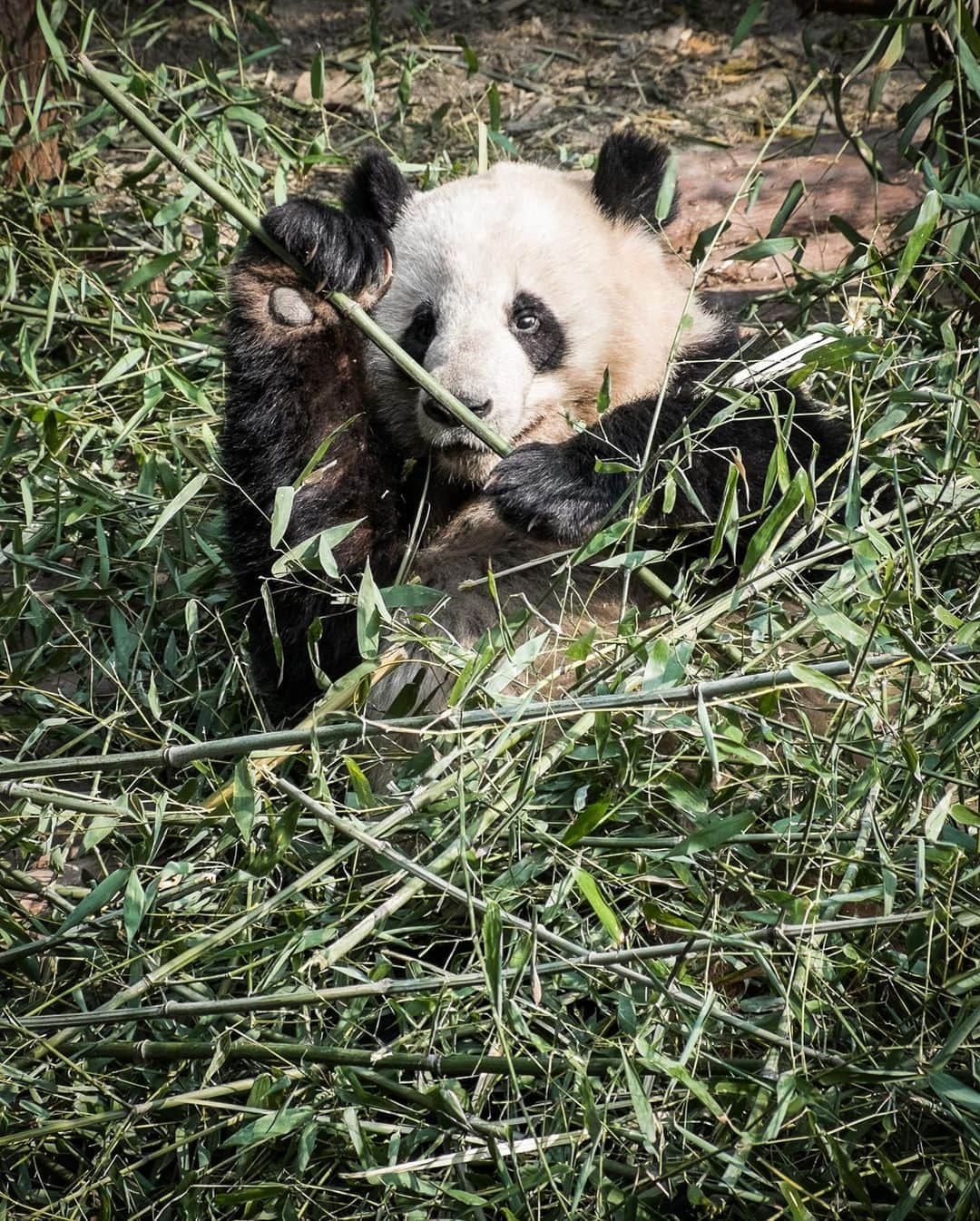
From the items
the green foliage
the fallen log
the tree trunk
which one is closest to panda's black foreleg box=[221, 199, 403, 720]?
the green foliage

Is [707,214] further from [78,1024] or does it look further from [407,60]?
[78,1024]

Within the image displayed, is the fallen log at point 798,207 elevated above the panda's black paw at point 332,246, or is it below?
below

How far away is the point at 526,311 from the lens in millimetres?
3307

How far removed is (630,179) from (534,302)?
1.69ft

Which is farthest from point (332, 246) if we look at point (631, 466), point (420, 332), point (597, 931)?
point (597, 931)

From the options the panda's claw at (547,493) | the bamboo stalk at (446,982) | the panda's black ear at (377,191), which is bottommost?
the bamboo stalk at (446,982)

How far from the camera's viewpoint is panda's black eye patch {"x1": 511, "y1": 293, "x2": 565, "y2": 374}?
130 inches

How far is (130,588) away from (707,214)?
2.66 metres

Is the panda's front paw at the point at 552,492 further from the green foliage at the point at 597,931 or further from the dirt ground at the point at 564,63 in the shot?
the dirt ground at the point at 564,63

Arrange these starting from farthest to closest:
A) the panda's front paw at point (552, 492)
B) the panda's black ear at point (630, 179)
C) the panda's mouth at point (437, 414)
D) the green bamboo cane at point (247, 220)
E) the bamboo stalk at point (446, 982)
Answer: the panda's black ear at point (630, 179)
the panda's mouth at point (437, 414)
the panda's front paw at point (552, 492)
the green bamboo cane at point (247, 220)
the bamboo stalk at point (446, 982)

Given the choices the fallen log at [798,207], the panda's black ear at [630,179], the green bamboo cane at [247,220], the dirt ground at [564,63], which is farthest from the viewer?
the dirt ground at [564,63]

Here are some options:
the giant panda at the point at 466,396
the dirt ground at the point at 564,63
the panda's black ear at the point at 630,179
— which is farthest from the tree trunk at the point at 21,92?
the panda's black ear at the point at 630,179

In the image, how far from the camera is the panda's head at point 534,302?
10.6ft

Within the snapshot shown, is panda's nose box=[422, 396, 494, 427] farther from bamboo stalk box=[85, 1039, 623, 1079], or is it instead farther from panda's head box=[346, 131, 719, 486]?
bamboo stalk box=[85, 1039, 623, 1079]
